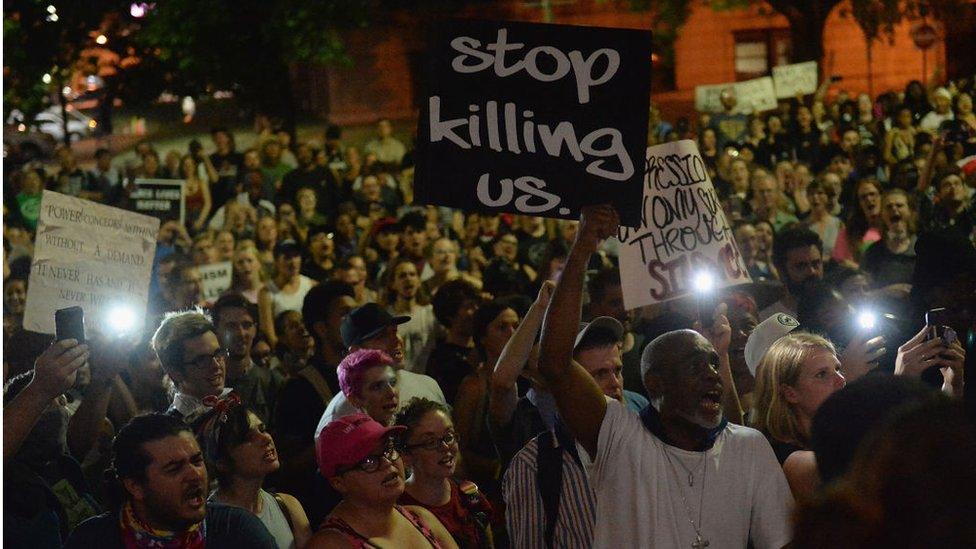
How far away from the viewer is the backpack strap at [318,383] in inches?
262

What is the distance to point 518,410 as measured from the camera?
19.2 ft

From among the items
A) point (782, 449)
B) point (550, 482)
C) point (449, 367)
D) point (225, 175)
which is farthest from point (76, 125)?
point (782, 449)

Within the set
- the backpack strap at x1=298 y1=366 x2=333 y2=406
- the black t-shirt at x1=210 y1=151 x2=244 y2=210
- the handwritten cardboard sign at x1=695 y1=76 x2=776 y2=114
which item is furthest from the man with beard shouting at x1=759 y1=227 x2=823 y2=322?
the handwritten cardboard sign at x1=695 y1=76 x2=776 y2=114

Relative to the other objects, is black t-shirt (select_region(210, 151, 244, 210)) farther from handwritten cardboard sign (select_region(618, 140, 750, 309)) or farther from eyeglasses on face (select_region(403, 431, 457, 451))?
eyeglasses on face (select_region(403, 431, 457, 451))

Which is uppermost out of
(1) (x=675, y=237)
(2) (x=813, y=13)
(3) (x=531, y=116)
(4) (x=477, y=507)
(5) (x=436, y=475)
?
(2) (x=813, y=13)

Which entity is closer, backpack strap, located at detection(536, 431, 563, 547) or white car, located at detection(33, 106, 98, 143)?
backpack strap, located at detection(536, 431, 563, 547)

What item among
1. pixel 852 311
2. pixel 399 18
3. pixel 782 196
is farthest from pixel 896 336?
pixel 399 18

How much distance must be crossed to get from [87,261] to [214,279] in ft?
11.2

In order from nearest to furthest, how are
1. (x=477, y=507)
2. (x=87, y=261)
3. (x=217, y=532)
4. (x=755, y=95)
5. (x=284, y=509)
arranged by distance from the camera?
1. (x=217, y=532)
2. (x=284, y=509)
3. (x=477, y=507)
4. (x=87, y=261)
5. (x=755, y=95)

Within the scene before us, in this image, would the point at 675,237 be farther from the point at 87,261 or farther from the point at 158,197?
the point at 158,197

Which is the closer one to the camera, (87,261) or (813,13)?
(87,261)

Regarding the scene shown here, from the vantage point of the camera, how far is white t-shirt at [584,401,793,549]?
14.3 ft

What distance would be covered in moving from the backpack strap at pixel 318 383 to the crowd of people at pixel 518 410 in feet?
0.06

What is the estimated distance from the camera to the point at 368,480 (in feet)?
15.5
